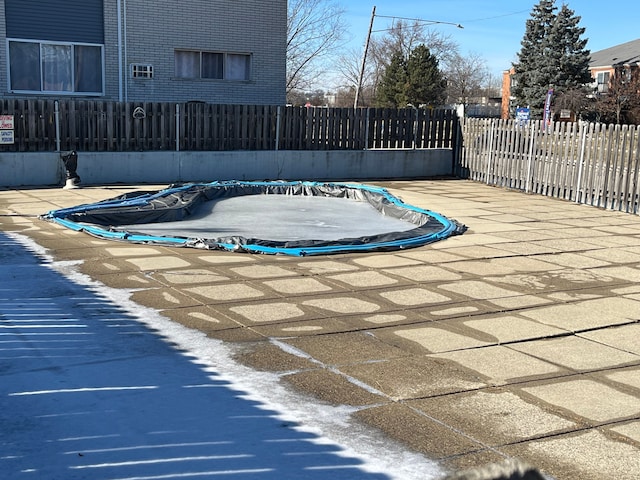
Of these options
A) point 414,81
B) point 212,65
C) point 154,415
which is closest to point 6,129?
point 212,65

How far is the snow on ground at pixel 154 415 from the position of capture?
3713mm

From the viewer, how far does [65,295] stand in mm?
7090

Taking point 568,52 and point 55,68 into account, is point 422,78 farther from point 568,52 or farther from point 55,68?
point 55,68

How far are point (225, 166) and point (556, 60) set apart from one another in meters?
36.9

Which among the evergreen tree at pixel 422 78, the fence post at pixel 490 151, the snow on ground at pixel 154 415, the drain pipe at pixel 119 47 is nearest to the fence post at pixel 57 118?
the drain pipe at pixel 119 47

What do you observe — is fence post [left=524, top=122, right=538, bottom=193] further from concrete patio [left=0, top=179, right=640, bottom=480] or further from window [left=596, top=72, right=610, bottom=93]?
window [left=596, top=72, right=610, bottom=93]

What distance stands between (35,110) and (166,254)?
349 inches

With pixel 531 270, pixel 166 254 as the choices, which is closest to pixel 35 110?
pixel 166 254

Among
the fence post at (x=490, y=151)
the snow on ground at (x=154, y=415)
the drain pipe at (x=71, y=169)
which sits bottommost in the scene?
the snow on ground at (x=154, y=415)

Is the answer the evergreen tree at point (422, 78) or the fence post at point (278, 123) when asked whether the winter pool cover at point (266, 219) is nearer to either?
the fence post at point (278, 123)

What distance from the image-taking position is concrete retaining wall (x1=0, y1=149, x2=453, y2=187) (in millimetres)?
16203

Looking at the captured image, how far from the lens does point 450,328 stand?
20.9ft

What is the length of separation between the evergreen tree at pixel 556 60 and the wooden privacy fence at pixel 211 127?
3101 cm

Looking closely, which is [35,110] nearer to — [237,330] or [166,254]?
[166,254]
